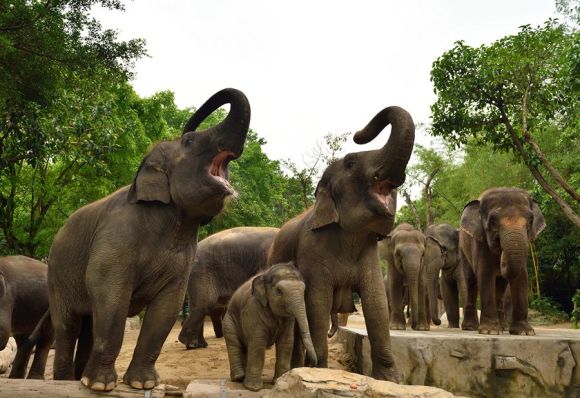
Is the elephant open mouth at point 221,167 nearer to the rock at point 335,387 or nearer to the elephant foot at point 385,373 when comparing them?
the rock at point 335,387

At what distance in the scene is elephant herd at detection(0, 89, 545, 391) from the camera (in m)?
5.69

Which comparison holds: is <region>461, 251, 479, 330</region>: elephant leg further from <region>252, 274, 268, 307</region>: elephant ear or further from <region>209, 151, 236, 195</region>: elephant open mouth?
<region>209, 151, 236, 195</region>: elephant open mouth

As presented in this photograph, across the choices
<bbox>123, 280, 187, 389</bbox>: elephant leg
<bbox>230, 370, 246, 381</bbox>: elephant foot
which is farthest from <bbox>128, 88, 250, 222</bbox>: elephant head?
<bbox>230, 370, 246, 381</bbox>: elephant foot

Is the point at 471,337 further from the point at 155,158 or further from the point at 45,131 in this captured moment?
the point at 45,131

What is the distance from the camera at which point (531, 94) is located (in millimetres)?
16484

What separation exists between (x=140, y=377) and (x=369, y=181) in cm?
274

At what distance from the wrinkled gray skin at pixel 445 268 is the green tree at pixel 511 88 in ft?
9.26

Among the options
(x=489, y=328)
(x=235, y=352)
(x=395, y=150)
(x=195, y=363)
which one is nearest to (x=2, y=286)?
(x=195, y=363)

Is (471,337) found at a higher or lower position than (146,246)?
lower

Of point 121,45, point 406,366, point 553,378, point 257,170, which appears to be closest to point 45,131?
point 121,45

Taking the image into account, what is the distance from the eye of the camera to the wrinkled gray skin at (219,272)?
35.0 ft

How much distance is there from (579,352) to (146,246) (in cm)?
555

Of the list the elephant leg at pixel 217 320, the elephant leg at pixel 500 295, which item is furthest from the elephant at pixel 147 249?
the elephant leg at pixel 500 295

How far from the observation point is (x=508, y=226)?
31.4 feet
